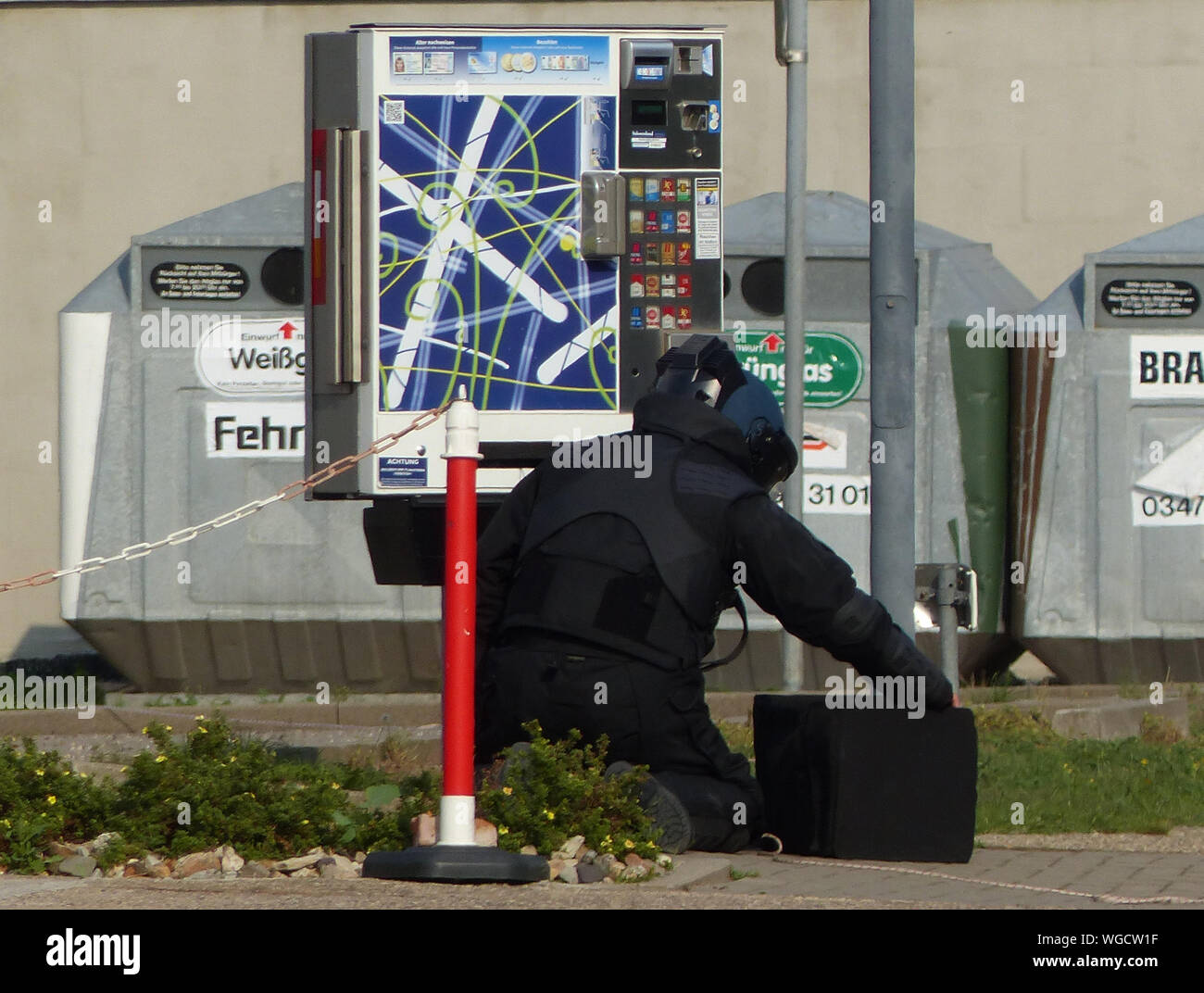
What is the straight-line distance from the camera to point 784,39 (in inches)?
424

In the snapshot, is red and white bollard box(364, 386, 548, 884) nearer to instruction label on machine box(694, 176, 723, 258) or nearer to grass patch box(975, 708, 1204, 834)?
instruction label on machine box(694, 176, 723, 258)

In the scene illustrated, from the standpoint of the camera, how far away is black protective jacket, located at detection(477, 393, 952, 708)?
5.69 m

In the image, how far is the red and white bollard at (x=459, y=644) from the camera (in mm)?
5086

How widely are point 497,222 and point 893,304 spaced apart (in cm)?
150

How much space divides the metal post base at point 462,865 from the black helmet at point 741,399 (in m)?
1.55

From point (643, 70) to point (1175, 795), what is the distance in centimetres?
318

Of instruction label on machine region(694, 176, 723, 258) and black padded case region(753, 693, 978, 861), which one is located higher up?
instruction label on machine region(694, 176, 723, 258)

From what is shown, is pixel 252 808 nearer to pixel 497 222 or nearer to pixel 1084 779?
pixel 497 222

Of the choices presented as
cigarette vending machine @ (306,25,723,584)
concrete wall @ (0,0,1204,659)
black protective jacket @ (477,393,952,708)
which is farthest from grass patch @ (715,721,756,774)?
concrete wall @ (0,0,1204,659)

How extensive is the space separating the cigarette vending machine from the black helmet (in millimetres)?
777

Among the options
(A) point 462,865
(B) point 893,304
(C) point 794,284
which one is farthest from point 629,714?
(C) point 794,284

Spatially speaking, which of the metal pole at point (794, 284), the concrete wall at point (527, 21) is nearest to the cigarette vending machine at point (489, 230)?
the metal pole at point (794, 284)

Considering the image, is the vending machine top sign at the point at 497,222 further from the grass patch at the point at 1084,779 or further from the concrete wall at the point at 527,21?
the concrete wall at the point at 527,21

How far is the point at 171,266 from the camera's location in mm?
Answer: 11461
